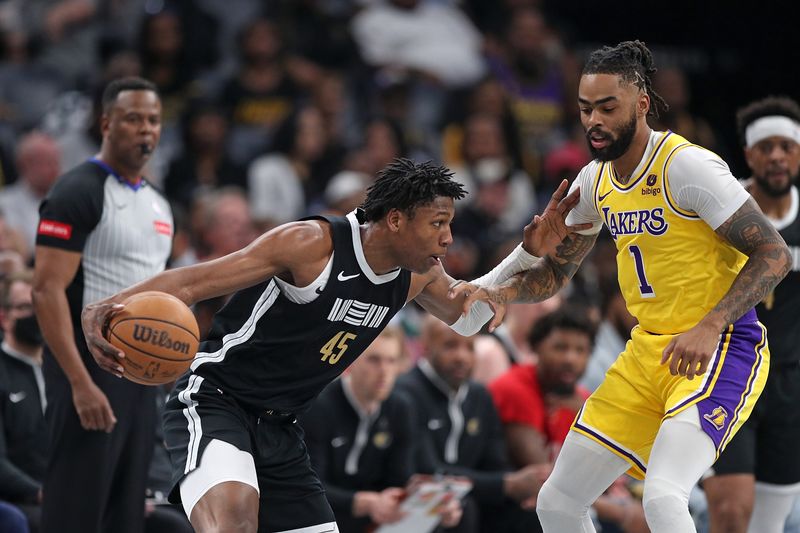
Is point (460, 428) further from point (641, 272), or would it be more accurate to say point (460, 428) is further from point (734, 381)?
point (734, 381)

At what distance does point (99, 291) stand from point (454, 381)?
2493mm

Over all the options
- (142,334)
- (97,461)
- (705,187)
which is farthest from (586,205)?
(97,461)

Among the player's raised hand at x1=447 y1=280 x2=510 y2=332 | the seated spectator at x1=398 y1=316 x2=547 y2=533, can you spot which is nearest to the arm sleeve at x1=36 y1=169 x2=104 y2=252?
the player's raised hand at x1=447 y1=280 x2=510 y2=332

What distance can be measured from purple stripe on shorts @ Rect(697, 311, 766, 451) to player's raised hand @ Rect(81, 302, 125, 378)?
7.56 feet

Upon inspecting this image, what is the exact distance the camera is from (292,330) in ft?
16.6

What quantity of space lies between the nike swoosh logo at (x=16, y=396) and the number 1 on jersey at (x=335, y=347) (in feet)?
8.08

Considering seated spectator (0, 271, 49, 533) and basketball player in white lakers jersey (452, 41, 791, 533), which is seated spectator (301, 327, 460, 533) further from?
basketball player in white lakers jersey (452, 41, 791, 533)

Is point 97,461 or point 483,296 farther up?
point 483,296

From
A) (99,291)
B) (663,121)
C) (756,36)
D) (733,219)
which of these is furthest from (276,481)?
(756,36)

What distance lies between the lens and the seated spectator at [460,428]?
7.49 metres

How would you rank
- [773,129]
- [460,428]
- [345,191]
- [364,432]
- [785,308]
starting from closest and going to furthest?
[785,308] < [773,129] < [364,432] < [460,428] < [345,191]

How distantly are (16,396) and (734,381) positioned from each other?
155 inches

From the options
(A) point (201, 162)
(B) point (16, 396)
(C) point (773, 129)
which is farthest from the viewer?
(A) point (201, 162)

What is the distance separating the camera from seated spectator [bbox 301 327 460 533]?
23.3 feet
